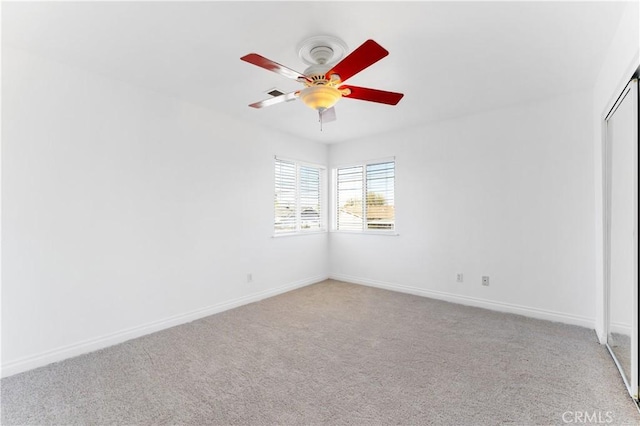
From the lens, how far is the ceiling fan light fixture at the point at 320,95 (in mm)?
2080

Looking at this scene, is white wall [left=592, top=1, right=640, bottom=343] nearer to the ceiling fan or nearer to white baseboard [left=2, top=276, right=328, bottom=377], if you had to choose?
the ceiling fan

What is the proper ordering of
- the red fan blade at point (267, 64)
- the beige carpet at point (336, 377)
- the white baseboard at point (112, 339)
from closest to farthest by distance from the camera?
the red fan blade at point (267, 64)
the beige carpet at point (336, 377)
the white baseboard at point (112, 339)

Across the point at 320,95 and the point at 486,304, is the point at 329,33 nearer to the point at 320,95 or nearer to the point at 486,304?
the point at 320,95

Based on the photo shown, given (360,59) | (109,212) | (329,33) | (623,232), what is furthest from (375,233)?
(109,212)

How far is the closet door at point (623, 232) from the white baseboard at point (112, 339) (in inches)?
144

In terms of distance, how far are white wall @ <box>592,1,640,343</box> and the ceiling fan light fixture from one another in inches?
69.1

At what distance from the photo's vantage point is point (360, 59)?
177 centimetres

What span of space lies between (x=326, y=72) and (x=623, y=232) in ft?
7.98

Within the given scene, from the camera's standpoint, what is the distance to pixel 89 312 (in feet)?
8.87

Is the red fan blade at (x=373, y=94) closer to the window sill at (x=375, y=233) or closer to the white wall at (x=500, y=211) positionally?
the white wall at (x=500, y=211)

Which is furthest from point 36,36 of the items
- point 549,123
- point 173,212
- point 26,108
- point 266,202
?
point 549,123

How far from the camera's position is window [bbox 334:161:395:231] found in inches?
189

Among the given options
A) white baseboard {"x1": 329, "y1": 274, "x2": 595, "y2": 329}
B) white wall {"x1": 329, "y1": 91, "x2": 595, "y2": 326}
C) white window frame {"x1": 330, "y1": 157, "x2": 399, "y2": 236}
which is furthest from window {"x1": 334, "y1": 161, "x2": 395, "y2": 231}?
white baseboard {"x1": 329, "y1": 274, "x2": 595, "y2": 329}

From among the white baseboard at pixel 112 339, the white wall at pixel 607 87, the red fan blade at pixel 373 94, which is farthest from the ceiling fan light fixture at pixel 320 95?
the white baseboard at pixel 112 339
